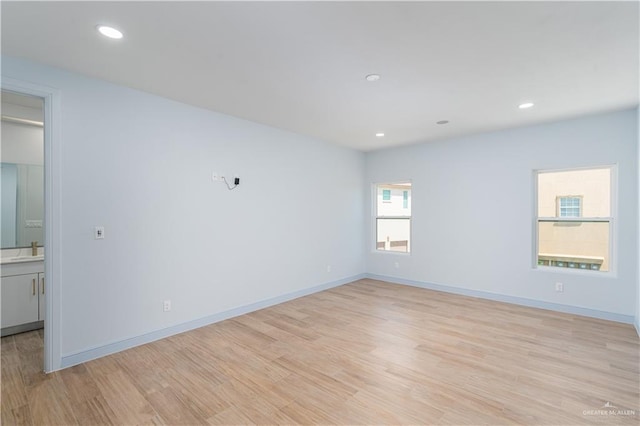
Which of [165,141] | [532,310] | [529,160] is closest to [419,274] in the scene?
[532,310]

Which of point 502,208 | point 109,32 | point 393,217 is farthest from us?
point 393,217

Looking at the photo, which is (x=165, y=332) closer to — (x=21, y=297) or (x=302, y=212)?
(x=21, y=297)

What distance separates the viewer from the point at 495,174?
4.66 meters

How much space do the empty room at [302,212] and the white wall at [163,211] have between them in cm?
2

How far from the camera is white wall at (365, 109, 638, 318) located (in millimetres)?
3691

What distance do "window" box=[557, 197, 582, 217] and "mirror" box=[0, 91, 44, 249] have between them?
→ 6.87 m

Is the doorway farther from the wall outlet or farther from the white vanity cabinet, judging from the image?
the wall outlet

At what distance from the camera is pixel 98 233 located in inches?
112

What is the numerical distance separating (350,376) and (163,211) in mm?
2578

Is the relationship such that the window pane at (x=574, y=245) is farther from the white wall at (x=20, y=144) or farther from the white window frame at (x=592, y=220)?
the white wall at (x=20, y=144)

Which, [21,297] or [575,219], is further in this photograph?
[575,219]

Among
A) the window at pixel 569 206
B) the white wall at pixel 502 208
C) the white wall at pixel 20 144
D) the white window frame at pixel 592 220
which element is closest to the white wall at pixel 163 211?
the white wall at pixel 20 144

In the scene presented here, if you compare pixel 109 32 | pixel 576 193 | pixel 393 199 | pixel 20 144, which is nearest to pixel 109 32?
pixel 109 32

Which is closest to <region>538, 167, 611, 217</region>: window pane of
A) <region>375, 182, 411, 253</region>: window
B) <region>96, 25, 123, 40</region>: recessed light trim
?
<region>375, 182, 411, 253</region>: window
